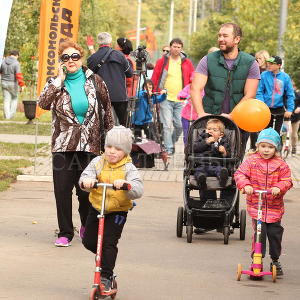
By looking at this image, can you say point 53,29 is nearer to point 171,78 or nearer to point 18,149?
point 171,78

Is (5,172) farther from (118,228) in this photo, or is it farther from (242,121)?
(118,228)

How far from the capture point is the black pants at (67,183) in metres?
9.90

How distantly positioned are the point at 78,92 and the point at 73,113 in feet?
0.64

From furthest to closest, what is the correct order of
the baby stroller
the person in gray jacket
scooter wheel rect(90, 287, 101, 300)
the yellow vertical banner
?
the person in gray jacket
the yellow vertical banner
the baby stroller
scooter wheel rect(90, 287, 101, 300)

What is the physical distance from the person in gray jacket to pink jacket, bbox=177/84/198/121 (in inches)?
459

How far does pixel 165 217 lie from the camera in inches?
482

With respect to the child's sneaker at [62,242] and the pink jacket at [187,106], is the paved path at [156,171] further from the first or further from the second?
the child's sneaker at [62,242]

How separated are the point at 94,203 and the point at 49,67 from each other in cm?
738

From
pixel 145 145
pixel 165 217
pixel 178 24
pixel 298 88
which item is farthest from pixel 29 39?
pixel 178 24

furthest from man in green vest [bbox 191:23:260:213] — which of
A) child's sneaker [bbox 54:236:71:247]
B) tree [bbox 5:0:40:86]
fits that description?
tree [bbox 5:0:40:86]

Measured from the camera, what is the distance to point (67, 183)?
9.99m

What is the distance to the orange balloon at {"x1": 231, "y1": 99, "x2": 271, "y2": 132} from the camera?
9.95 m

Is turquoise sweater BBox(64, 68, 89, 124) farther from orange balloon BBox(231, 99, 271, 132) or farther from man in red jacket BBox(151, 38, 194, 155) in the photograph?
man in red jacket BBox(151, 38, 194, 155)

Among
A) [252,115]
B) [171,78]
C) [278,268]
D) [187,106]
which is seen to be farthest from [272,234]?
A: [171,78]
